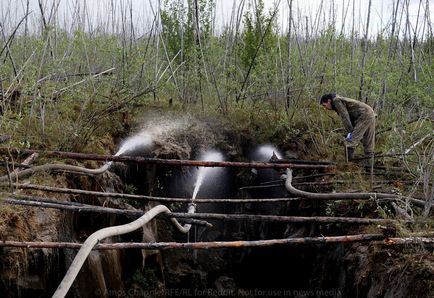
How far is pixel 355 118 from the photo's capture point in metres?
6.62

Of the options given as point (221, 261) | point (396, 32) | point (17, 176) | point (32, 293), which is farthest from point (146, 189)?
point (396, 32)

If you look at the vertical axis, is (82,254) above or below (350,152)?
above

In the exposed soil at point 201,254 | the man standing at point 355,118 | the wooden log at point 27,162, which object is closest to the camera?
the exposed soil at point 201,254

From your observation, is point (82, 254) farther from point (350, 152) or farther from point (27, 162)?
point (350, 152)

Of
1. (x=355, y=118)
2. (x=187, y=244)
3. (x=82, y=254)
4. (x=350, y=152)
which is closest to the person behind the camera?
(x=82, y=254)

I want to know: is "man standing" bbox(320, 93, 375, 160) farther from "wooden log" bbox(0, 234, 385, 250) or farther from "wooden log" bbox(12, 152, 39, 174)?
"wooden log" bbox(12, 152, 39, 174)

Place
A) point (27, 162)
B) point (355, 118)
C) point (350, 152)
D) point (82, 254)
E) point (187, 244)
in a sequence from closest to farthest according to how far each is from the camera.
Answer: point (82, 254) → point (187, 244) → point (27, 162) → point (350, 152) → point (355, 118)

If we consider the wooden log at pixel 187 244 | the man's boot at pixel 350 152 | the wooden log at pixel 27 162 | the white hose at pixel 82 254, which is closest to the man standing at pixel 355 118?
the man's boot at pixel 350 152

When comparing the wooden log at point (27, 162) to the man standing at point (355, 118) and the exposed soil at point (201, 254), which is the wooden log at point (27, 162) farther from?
the man standing at point (355, 118)

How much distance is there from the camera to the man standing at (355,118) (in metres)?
6.38

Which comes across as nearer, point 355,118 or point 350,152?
point 350,152

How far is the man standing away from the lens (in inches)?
251

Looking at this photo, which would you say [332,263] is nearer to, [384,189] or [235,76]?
[384,189]

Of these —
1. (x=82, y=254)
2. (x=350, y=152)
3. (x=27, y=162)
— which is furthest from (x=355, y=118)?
(x=82, y=254)
